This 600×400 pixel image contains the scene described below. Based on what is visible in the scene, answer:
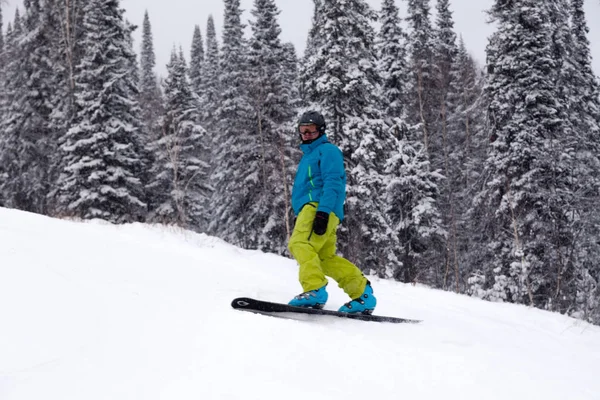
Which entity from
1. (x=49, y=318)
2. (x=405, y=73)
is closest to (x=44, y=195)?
(x=405, y=73)

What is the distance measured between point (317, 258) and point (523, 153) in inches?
593

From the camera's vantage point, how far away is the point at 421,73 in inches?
1054

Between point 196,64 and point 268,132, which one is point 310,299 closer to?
point 268,132

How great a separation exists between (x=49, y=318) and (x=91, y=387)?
1.08m

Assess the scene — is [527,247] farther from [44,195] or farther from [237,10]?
[237,10]

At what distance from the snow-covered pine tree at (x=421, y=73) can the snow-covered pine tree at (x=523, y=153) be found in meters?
7.81

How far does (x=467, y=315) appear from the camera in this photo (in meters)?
6.18

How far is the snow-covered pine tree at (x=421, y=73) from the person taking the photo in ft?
87.8

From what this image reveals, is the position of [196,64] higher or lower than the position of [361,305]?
higher

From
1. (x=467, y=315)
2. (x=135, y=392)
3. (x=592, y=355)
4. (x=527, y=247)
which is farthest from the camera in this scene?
(x=527, y=247)

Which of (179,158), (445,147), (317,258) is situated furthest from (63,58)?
(317,258)

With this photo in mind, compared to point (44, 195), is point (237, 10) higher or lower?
higher

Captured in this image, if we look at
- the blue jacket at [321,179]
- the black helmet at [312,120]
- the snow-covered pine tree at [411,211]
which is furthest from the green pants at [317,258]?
the snow-covered pine tree at [411,211]

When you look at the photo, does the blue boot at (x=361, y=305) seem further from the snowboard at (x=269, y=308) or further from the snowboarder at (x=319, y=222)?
the snowboard at (x=269, y=308)
